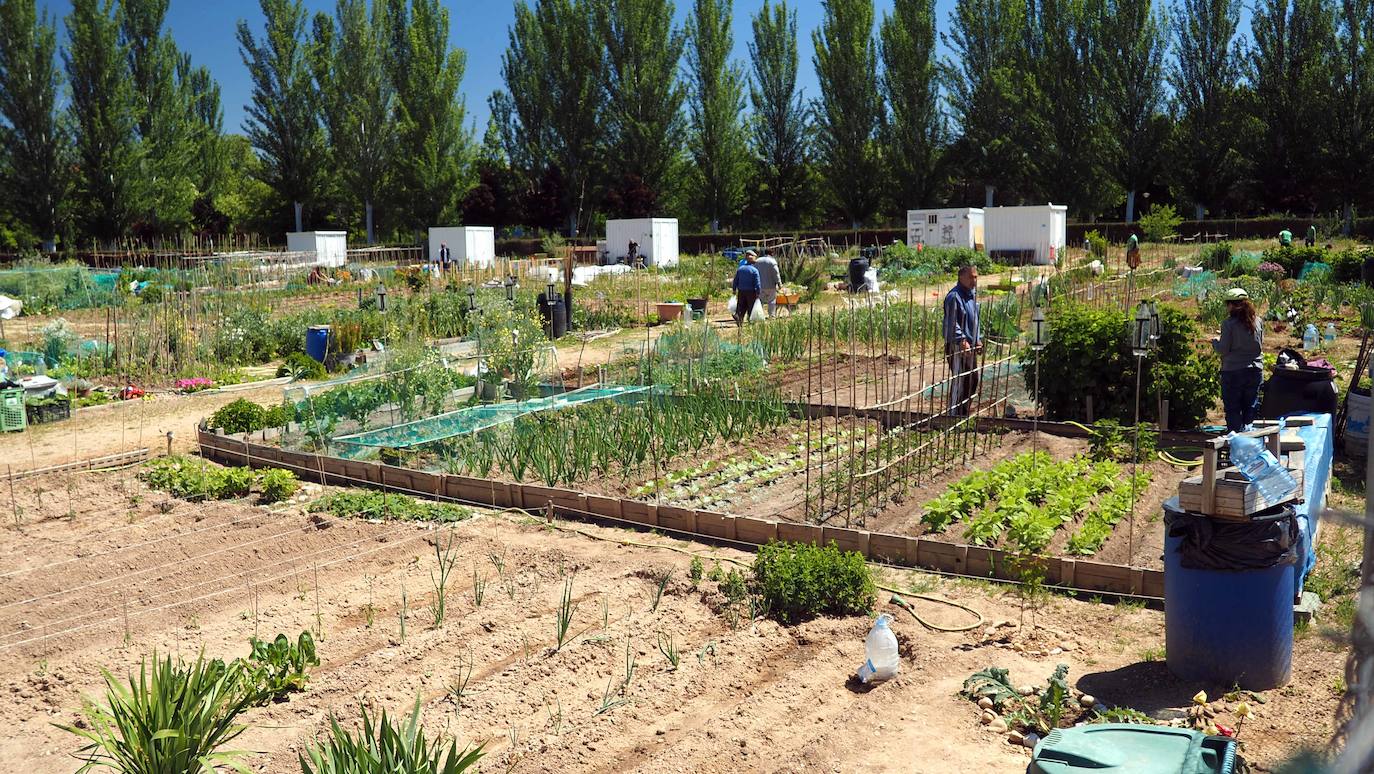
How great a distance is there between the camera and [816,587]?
5.51 m

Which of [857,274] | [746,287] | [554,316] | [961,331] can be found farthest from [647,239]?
[961,331]

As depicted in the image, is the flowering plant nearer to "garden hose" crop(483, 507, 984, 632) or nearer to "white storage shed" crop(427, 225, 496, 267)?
"garden hose" crop(483, 507, 984, 632)

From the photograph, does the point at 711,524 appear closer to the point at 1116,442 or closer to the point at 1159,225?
the point at 1116,442

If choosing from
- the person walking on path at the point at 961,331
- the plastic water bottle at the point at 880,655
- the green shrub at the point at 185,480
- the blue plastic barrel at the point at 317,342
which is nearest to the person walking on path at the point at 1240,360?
the person walking on path at the point at 961,331

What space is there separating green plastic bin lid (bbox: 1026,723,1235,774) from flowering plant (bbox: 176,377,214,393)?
11633 millimetres

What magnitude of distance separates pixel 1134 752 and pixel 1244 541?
4.92ft

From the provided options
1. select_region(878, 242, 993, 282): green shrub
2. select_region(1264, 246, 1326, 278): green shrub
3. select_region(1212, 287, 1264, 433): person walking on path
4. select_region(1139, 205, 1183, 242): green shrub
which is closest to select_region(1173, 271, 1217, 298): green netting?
select_region(1264, 246, 1326, 278): green shrub

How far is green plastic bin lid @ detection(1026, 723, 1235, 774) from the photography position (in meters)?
3.23

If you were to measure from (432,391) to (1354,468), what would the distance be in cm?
710

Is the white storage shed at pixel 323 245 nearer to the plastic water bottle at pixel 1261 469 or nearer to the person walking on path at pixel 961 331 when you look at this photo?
the person walking on path at pixel 961 331

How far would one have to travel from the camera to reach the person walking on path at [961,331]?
909 centimetres

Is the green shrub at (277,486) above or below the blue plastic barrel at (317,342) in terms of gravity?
below

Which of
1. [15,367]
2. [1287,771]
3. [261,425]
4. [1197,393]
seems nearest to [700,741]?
[1287,771]

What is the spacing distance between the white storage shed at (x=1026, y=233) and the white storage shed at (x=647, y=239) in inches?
311
